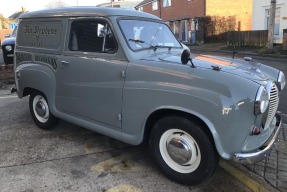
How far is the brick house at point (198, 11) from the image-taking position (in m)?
28.2

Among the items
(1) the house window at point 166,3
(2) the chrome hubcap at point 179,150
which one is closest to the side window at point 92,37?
(2) the chrome hubcap at point 179,150

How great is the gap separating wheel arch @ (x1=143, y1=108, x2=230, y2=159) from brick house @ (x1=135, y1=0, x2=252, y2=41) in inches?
1014

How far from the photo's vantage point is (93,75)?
4.08 metres

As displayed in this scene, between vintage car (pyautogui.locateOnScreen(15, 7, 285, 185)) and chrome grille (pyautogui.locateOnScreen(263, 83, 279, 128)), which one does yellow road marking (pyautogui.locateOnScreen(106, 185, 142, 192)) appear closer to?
vintage car (pyautogui.locateOnScreen(15, 7, 285, 185))

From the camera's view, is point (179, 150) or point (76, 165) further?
point (76, 165)

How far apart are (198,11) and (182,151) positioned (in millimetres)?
26931

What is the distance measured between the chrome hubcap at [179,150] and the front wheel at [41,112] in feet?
7.72

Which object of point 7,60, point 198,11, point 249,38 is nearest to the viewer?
point 7,60

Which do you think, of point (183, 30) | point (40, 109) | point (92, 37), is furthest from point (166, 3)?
point (92, 37)

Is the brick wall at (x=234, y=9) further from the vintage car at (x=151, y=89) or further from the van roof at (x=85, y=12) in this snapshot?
the vintage car at (x=151, y=89)

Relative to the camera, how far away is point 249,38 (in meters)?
21.6

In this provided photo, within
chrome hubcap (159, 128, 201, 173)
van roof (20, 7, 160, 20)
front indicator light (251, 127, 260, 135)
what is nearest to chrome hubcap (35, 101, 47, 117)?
van roof (20, 7, 160, 20)

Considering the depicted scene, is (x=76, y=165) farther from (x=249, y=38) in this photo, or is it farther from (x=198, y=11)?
(x=198, y=11)

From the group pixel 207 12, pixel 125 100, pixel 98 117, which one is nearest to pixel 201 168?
pixel 125 100
